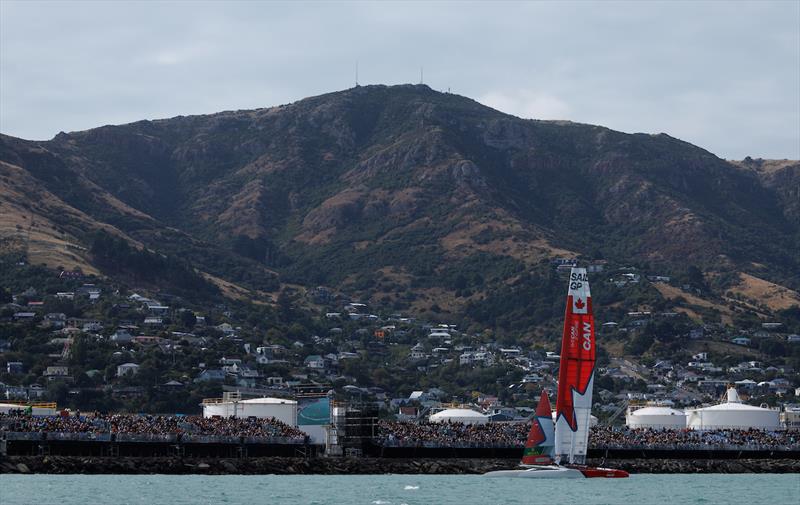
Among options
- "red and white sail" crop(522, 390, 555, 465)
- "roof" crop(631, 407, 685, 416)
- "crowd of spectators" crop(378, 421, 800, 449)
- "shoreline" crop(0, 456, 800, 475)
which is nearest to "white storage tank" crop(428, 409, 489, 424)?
"crowd of spectators" crop(378, 421, 800, 449)

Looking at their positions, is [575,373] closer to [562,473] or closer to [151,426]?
[562,473]

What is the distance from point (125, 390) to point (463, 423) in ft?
140

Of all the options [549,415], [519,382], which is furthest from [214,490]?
[519,382]

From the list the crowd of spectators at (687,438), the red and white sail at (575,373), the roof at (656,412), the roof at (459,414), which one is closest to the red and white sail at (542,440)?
the red and white sail at (575,373)

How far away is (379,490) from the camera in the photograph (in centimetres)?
8031

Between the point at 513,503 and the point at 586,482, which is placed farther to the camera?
the point at 586,482

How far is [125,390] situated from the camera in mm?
148875

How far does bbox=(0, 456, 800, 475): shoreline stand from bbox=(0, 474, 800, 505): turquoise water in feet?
5.68

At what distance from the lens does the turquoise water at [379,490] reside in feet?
234

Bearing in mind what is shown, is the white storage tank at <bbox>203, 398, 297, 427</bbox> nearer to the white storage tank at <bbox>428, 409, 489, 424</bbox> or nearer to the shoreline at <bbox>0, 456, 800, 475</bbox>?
the shoreline at <bbox>0, 456, 800, 475</bbox>

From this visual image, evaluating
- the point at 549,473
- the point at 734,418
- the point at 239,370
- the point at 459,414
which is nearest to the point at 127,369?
the point at 239,370

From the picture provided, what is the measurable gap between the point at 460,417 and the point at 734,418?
22.0 meters

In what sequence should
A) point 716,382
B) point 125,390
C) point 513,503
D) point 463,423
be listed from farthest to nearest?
point 716,382 → point 125,390 → point 463,423 → point 513,503

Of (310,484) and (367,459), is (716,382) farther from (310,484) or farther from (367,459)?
(310,484)
